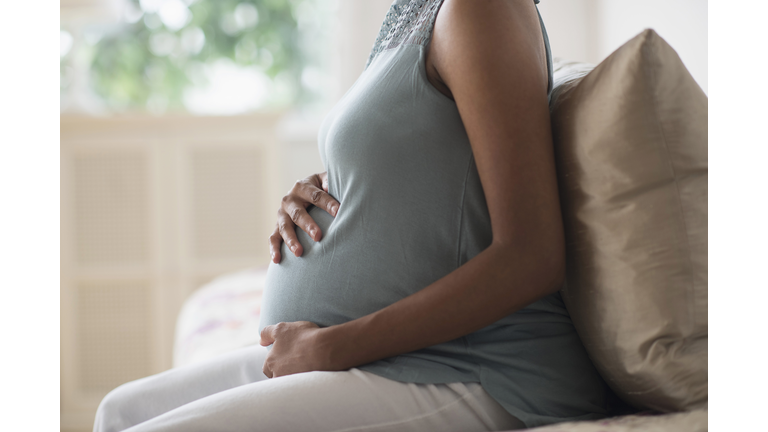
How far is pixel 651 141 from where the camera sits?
52cm

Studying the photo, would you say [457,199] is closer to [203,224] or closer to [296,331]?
[296,331]

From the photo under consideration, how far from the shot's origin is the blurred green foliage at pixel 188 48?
108 inches

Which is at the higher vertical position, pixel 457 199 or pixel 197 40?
pixel 197 40

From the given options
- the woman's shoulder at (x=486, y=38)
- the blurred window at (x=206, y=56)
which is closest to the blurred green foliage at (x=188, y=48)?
the blurred window at (x=206, y=56)

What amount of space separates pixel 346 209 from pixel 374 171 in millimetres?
63

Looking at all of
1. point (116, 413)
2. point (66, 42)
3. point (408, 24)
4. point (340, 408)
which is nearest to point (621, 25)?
point (408, 24)

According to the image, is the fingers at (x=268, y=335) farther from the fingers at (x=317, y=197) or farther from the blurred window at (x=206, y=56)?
the blurred window at (x=206, y=56)

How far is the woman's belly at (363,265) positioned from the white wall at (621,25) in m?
0.64

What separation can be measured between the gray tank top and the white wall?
1.91 ft

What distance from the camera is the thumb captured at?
674 millimetres

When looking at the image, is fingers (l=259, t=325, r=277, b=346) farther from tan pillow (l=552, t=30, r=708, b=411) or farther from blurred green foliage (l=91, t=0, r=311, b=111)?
blurred green foliage (l=91, t=0, r=311, b=111)
